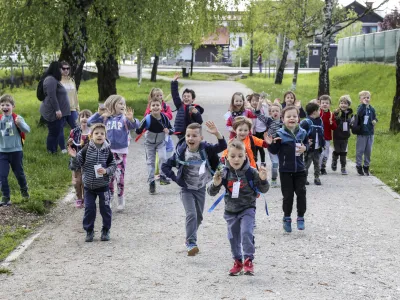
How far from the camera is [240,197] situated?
7016 mm

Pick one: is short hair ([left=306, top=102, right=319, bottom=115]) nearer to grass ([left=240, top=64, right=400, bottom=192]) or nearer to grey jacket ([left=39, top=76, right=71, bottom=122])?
grass ([left=240, top=64, right=400, bottom=192])

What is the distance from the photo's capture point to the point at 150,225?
920cm

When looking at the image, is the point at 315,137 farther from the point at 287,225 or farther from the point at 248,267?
the point at 248,267

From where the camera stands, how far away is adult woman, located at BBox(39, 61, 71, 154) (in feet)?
48.1

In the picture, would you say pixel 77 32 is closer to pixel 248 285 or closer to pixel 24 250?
pixel 24 250

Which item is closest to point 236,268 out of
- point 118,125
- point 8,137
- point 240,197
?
point 240,197

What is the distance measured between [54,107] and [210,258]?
26.6 ft

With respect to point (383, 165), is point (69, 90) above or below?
above

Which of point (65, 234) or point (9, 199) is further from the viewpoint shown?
point (9, 199)

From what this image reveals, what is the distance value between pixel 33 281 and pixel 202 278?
5.45 feet

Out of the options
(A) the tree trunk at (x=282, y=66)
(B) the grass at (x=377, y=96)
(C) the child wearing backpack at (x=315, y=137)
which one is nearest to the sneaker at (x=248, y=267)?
(C) the child wearing backpack at (x=315, y=137)

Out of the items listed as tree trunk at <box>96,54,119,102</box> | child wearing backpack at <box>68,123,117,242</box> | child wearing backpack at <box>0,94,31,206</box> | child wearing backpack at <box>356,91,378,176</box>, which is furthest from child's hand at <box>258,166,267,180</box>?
tree trunk at <box>96,54,119,102</box>

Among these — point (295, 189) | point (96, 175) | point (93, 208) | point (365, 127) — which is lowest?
point (93, 208)

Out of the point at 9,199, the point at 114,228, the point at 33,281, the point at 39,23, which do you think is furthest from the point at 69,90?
the point at 33,281
